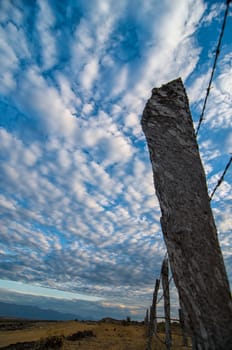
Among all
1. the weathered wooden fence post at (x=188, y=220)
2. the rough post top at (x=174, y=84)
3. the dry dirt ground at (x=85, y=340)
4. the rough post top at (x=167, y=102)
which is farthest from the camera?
the dry dirt ground at (x=85, y=340)

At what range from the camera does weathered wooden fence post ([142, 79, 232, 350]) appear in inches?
59.6

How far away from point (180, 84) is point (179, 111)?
40cm

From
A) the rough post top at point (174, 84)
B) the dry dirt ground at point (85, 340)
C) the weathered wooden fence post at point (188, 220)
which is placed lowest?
the dry dirt ground at point (85, 340)

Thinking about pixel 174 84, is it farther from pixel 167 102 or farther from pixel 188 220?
pixel 188 220

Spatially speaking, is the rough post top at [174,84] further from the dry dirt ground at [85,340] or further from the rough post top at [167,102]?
the dry dirt ground at [85,340]

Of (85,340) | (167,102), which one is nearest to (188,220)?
(167,102)

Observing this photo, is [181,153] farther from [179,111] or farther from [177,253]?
[177,253]

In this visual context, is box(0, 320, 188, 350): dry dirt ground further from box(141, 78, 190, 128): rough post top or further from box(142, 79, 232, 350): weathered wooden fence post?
box(141, 78, 190, 128): rough post top

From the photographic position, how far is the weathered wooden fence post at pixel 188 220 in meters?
1.51

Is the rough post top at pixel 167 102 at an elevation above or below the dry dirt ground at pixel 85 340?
above

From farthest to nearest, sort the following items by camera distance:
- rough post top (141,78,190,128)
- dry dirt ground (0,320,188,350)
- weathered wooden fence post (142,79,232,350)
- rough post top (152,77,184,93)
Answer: dry dirt ground (0,320,188,350) < rough post top (152,77,184,93) < rough post top (141,78,190,128) < weathered wooden fence post (142,79,232,350)

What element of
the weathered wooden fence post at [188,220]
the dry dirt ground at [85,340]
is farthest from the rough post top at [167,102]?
the dry dirt ground at [85,340]

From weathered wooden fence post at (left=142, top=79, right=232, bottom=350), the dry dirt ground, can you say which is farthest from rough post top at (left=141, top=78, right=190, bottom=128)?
the dry dirt ground

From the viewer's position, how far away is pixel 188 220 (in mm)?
1768
